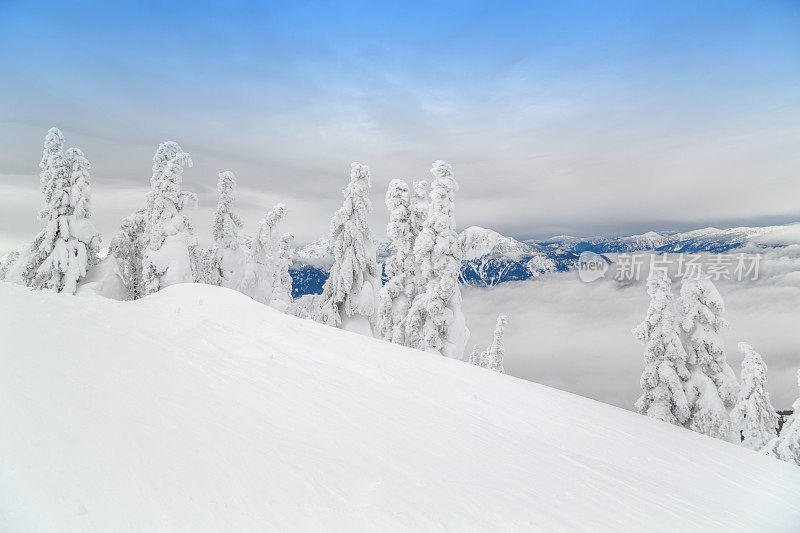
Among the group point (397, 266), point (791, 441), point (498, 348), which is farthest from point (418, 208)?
point (791, 441)

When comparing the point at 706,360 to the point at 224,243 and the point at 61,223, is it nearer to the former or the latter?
the point at 224,243

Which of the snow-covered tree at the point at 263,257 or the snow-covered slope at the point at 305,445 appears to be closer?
the snow-covered slope at the point at 305,445

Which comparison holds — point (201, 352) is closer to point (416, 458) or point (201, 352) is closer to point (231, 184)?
point (416, 458)

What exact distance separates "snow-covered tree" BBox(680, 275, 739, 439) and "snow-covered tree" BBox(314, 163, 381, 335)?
59.8 ft

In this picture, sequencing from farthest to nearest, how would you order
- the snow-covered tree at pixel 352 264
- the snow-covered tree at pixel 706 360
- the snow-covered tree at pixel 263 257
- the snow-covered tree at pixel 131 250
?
1. the snow-covered tree at pixel 263 257
2. the snow-covered tree at pixel 131 250
3. the snow-covered tree at pixel 352 264
4. the snow-covered tree at pixel 706 360

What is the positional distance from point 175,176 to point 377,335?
16484mm

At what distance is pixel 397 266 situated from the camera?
2516 centimetres

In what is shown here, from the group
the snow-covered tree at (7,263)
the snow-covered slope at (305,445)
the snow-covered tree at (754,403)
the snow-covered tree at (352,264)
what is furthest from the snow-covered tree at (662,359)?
the snow-covered tree at (7,263)

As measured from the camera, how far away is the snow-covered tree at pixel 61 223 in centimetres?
2250

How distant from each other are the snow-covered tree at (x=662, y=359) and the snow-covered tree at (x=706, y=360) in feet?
1.72

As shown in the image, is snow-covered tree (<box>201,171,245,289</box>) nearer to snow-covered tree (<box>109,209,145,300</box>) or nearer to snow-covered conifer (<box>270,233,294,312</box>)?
snow-covered tree (<box>109,209,145,300</box>)

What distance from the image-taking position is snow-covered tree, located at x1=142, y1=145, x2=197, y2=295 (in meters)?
23.8

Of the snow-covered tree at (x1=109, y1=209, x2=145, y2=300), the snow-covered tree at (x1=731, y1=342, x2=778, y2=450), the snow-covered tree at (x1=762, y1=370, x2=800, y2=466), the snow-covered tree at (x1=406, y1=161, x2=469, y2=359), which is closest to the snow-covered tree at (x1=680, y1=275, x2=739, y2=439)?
the snow-covered tree at (x1=731, y1=342, x2=778, y2=450)

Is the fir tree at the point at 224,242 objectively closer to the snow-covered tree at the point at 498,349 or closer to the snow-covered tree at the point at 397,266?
the snow-covered tree at the point at 397,266
